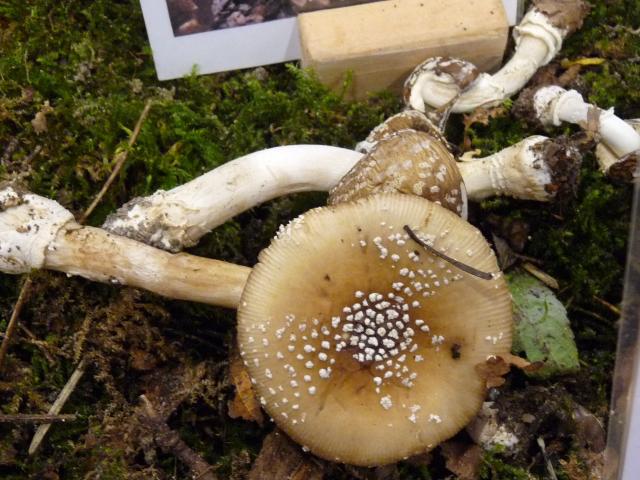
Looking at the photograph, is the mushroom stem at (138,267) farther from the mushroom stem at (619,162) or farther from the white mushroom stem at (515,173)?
the mushroom stem at (619,162)

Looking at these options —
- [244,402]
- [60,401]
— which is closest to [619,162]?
[244,402]

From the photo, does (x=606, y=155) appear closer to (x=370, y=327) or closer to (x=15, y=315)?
(x=370, y=327)

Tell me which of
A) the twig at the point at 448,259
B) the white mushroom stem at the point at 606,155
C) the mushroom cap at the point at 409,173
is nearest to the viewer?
the twig at the point at 448,259

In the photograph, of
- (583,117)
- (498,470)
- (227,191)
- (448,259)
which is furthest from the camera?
(583,117)

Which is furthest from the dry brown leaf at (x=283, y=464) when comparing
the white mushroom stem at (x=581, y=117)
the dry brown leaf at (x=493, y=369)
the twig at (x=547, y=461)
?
the white mushroom stem at (x=581, y=117)

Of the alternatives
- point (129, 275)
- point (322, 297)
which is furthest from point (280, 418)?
point (129, 275)

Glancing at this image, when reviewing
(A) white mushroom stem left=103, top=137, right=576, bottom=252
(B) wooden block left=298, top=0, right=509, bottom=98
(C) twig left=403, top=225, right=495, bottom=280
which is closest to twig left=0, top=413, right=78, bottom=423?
(A) white mushroom stem left=103, top=137, right=576, bottom=252

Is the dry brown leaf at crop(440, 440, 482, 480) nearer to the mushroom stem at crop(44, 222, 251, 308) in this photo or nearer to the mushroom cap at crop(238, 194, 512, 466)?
the mushroom cap at crop(238, 194, 512, 466)
